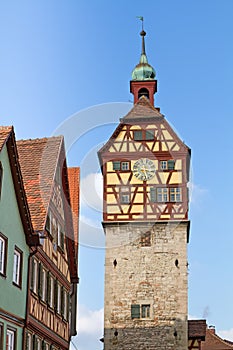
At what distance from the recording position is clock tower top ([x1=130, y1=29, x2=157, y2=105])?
40594 millimetres

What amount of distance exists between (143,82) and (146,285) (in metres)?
12.1

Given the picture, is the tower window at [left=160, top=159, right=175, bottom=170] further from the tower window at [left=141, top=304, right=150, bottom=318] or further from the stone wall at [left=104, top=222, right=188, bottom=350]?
the tower window at [left=141, top=304, right=150, bottom=318]

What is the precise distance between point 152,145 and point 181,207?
3525 mm

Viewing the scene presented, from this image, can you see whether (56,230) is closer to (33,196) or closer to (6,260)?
(33,196)

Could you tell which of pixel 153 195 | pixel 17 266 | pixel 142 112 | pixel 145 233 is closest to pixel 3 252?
pixel 17 266

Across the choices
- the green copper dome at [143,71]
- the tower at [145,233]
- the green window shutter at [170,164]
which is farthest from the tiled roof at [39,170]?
the green copper dome at [143,71]

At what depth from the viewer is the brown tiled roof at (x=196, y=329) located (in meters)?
34.0

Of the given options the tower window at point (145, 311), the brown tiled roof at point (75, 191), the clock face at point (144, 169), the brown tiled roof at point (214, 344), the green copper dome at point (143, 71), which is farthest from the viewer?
the green copper dome at point (143, 71)

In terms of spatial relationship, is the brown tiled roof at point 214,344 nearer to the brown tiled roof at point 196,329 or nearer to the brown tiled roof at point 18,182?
the brown tiled roof at point 196,329

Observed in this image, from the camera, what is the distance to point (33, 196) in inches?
731

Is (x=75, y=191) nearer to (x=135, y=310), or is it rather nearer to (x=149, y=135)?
(x=135, y=310)

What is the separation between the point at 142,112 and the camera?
37500 millimetres

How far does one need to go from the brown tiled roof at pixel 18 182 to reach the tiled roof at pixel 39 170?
1.94 feet

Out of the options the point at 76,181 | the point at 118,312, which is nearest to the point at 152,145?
the point at 118,312
